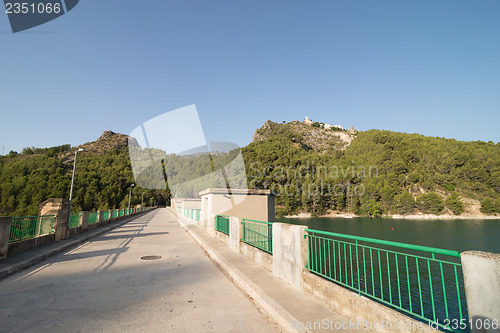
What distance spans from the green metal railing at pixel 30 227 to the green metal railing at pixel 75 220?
2.94 m

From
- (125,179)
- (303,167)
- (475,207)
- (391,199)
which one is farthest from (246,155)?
(475,207)

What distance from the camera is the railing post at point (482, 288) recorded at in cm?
233

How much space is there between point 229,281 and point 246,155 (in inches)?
4710

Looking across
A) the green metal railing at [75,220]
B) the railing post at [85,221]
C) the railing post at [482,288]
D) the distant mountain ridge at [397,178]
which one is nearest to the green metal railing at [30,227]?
the green metal railing at [75,220]

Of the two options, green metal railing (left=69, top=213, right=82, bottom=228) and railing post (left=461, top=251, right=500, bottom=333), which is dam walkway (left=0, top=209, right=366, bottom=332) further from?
green metal railing (left=69, top=213, right=82, bottom=228)

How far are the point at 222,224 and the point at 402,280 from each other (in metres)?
12.2

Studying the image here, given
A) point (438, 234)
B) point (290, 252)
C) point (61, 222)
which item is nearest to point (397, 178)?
point (438, 234)

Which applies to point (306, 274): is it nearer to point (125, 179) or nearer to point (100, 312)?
point (100, 312)

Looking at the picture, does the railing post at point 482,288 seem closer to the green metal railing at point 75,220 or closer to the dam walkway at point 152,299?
the dam walkway at point 152,299

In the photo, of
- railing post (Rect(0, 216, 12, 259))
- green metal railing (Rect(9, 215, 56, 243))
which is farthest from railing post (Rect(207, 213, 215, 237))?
railing post (Rect(0, 216, 12, 259))

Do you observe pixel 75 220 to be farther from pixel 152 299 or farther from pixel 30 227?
pixel 152 299

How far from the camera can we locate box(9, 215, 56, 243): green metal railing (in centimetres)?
930

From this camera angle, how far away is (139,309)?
15.0ft

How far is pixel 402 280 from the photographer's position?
1548cm
